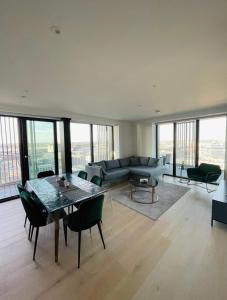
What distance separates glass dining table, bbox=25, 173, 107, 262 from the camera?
72.4 inches

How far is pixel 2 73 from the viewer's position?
1965mm

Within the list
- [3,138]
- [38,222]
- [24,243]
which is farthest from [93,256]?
[3,138]

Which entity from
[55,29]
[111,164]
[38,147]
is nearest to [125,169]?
[111,164]

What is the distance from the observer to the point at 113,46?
1.46m

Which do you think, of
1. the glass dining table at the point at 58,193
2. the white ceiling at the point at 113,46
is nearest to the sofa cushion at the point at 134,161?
the glass dining table at the point at 58,193

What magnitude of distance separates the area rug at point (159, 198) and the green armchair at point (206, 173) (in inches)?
17.7

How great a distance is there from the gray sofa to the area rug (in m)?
0.48

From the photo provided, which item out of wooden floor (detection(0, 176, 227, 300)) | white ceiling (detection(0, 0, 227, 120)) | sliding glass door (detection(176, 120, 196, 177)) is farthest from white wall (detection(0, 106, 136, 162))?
wooden floor (detection(0, 176, 227, 300))

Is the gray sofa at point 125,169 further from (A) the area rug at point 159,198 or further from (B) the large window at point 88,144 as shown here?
(B) the large window at point 88,144

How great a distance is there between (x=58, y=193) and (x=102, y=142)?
3.89 metres

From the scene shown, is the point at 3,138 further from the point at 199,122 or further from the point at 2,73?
the point at 199,122

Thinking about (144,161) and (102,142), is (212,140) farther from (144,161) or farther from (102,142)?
(102,142)

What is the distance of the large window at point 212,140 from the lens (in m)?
4.53

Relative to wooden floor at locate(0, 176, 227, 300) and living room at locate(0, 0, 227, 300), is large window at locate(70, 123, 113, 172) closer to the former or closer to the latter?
living room at locate(0, 0, 227, 300)
